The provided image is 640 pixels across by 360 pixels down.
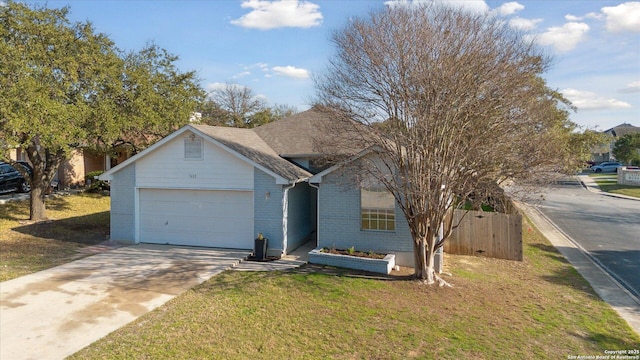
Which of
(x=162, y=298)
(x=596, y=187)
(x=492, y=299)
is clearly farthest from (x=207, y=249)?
(x=596, y=187)

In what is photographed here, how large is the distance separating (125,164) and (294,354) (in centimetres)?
1141

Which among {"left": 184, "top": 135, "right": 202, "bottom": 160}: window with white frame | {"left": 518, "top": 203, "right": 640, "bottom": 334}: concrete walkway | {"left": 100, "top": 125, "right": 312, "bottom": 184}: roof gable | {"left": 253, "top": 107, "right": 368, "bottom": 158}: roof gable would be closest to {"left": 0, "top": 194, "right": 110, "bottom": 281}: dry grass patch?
{"left": 100, "top": 125, "right": 312, "bottom": 184}: roof gable

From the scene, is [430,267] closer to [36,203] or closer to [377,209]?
[377,209]

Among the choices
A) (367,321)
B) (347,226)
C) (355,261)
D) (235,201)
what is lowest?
(367,321)

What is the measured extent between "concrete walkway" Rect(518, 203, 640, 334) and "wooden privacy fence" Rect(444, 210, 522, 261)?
1049 millimetres

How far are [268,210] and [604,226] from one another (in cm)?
1882

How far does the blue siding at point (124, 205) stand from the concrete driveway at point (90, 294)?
4.19ft

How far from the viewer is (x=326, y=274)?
445 inches

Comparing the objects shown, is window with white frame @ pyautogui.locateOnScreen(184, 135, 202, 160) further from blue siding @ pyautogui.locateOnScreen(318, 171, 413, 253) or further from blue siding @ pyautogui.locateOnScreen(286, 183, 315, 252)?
blue siding @ pyautogui.locateOnScreen(318, 171, 413, 253)

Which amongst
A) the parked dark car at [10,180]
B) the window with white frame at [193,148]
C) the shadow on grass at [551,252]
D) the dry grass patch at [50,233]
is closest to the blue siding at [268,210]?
the window with white frame at [193,148]

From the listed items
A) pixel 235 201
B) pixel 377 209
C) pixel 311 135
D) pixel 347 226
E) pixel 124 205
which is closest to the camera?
pixel 377 209

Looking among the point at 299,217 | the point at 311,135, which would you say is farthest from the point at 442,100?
the point at 311,135

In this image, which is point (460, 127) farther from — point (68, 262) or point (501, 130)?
point (68, 262)

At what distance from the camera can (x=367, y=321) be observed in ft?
26.6
